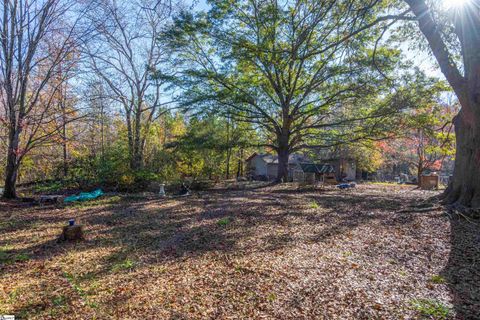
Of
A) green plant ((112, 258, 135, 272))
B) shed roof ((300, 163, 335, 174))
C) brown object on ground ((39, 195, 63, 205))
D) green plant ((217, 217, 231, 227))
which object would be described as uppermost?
shed roof ((300, 163, 335, 174))

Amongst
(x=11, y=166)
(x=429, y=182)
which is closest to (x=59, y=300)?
(x=11, y=166)

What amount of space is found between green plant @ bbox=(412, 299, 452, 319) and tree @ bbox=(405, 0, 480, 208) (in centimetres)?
399

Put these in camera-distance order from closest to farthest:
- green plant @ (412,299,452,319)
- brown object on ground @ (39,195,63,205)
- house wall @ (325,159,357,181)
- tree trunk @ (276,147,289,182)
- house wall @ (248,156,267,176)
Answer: green plant @ (412,299,452,319)
brown object on ground @ (39,195,63,205)
tree trunk @ (276,147,289,182)
house wall @ (325,159,357,181)
house wall @ (248,156,267,176)

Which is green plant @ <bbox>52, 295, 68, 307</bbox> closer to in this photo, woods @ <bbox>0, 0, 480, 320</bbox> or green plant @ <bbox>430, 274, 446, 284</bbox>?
woods @ <bbox>0, 0, 480, 320</bbox>

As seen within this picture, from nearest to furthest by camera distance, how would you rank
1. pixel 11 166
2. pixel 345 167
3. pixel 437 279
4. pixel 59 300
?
pixel 59 300
pixel 437 279
pixel 11 166
pixel 345 167

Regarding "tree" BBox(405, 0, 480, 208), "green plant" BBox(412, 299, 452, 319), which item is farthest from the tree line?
"green plant" BBox(412, 299, 452, 319)

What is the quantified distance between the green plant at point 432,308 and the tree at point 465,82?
13.1 ft

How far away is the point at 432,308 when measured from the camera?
93.2 inches

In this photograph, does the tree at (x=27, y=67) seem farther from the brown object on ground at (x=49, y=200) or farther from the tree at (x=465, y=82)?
the tree at (x=465, y=82)

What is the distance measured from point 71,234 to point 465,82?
316 inches

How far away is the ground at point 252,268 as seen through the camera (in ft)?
8.12

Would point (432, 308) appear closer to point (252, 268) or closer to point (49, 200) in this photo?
point (252, 268)

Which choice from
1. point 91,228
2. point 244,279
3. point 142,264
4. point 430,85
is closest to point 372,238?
point 244,279

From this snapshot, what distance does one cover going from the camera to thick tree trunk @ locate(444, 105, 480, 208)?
550 centimetres
